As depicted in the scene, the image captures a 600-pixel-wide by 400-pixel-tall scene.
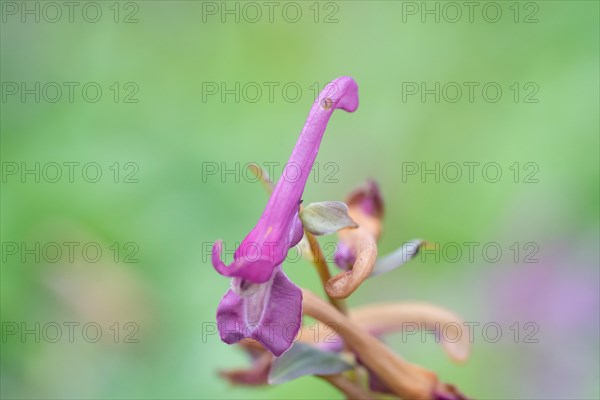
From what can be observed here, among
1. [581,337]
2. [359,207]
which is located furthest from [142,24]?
[359,207]

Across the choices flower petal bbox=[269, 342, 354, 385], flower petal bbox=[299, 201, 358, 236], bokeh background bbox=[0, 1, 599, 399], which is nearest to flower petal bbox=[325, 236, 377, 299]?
flower petal bbox=[299, 201, 358, 236]

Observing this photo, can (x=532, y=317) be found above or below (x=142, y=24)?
below

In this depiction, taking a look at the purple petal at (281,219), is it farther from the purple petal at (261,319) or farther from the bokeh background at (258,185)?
the bokeh background at (258,185)

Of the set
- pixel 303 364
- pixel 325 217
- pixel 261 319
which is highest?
pixel 325 217

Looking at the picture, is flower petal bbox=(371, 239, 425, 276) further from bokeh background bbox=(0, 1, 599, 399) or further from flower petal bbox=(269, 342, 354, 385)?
bokeh background bbox=(0, 1, 599, 399)

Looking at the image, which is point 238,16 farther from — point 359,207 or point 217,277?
point 359,207

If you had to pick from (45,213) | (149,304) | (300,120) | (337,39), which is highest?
(337,39)

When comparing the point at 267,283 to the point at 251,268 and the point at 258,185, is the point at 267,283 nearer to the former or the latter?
the point at 251,268

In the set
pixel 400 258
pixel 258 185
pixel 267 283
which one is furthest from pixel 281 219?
pixel 258 185
